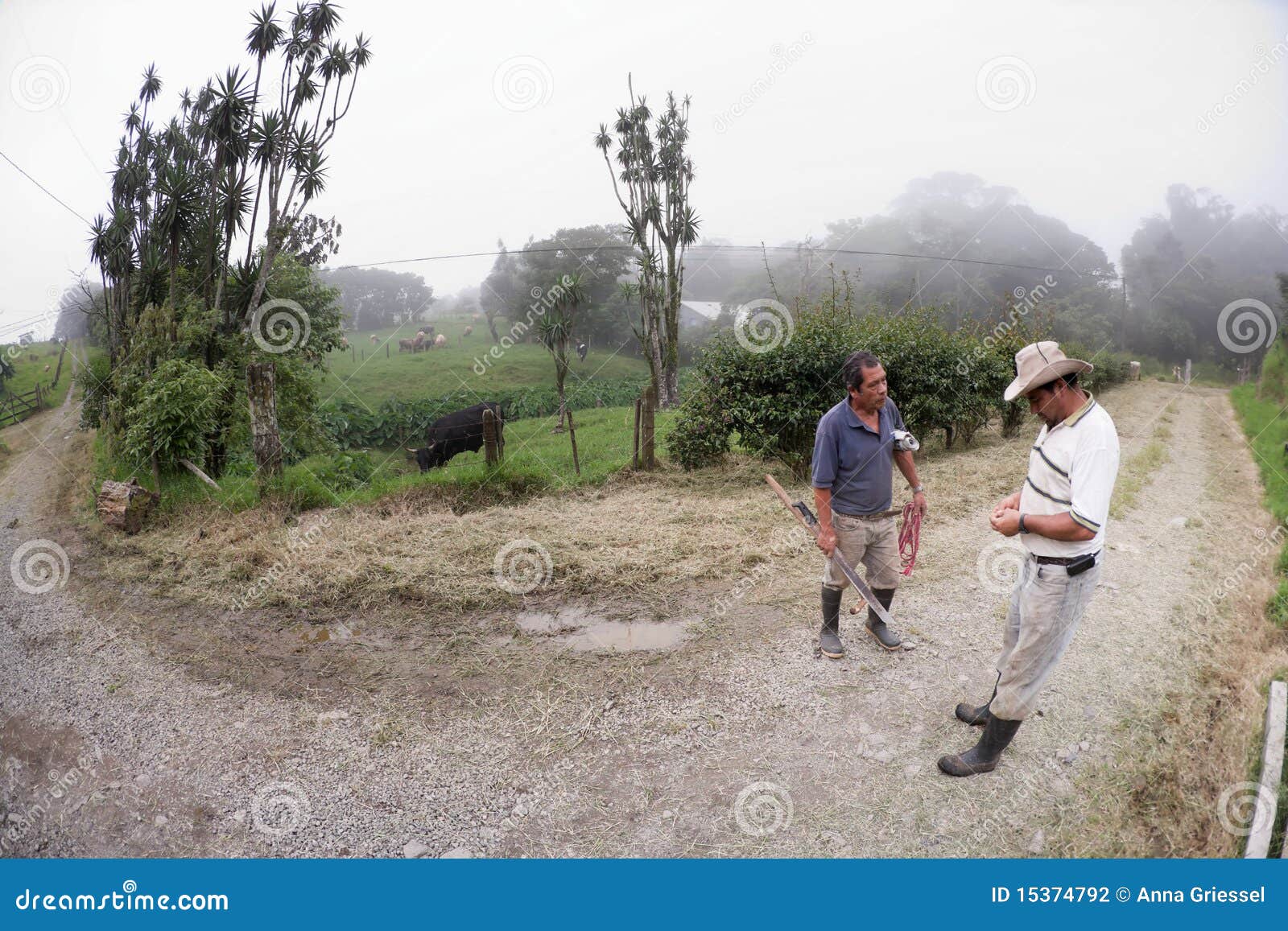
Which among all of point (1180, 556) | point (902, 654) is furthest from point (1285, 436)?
point (902, 654)

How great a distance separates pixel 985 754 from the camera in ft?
10.2

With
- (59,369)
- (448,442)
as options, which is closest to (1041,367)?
(448,442)

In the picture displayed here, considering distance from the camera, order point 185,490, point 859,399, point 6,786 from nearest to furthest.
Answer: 1. point 6,786
2. point 859,399
3. point 185,490

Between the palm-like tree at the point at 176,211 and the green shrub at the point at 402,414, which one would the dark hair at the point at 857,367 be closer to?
the palm-like tree at the point at 176,211

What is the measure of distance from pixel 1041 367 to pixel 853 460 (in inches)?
49.4

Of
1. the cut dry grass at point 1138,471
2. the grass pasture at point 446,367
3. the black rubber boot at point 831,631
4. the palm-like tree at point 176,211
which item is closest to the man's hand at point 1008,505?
the black rubber boot at point 831,631

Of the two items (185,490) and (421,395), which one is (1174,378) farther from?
(185,490)

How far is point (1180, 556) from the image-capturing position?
6.42 meters

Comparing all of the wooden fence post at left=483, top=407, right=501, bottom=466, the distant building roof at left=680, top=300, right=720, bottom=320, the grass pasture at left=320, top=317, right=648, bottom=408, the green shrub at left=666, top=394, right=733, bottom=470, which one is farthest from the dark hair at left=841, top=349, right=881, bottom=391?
the distant building roof at left=680, top=300, right=720, bottom=320

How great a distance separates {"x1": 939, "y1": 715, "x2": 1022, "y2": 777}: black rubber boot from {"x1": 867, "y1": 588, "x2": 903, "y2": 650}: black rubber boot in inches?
47.8

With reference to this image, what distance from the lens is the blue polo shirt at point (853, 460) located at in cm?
385

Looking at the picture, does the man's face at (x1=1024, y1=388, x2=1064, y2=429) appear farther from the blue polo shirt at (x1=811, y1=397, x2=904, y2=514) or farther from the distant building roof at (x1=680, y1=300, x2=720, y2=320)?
the distant building roof at (x1=680, y1=300, x2=720, y2=320)
